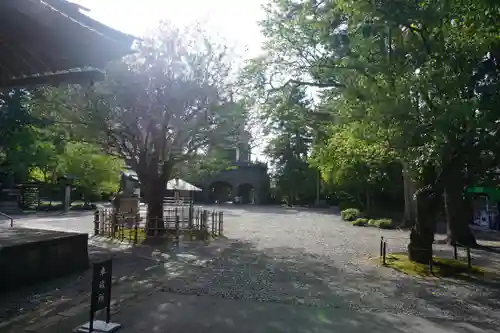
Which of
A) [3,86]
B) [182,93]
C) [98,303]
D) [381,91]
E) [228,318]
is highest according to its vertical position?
[182,93]

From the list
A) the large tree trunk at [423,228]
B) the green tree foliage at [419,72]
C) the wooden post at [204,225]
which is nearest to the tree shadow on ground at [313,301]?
the large tree trunk at [423,228]

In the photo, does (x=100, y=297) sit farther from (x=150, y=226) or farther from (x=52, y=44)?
(x=150, y=226)

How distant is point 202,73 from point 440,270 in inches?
367

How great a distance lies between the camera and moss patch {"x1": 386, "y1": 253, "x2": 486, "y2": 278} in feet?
32.8

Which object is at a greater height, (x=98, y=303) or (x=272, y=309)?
(x=98, y=303)

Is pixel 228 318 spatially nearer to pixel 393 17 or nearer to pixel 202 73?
pixel 393 17

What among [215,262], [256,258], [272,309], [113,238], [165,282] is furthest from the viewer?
[113,238]

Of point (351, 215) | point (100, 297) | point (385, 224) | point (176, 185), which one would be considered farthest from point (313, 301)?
point (351, 215)

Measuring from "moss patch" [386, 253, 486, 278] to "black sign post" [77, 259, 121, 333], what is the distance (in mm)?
7420

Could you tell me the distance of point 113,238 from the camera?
14.8 metres

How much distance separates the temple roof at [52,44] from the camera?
3.53 meters

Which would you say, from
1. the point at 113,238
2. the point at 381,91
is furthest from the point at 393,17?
the point at 113,238

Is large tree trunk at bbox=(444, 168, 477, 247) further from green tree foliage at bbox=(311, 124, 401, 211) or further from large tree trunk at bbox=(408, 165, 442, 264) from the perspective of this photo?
large tree trunk at bbox=(408, 165, 442, 264)

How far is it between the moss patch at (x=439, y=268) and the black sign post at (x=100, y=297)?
24.3 ft
